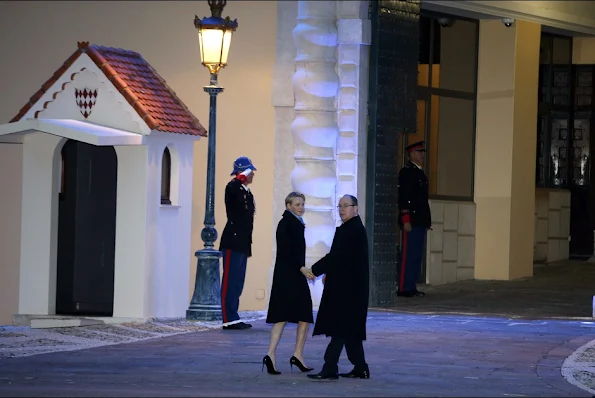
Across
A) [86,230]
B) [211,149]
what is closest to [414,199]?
[211,149]

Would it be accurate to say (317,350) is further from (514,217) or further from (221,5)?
(514,217)

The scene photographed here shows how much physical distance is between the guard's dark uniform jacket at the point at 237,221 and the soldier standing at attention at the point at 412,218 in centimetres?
408

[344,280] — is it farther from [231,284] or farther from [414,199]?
[414,199]

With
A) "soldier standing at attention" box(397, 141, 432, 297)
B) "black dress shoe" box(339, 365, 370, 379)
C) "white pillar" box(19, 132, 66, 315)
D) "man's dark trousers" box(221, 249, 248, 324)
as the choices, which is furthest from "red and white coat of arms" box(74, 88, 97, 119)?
"black dress shoe" box(339, 365, 370, 379)

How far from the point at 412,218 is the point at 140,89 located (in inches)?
185

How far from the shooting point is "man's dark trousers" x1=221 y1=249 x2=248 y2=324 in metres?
15.2

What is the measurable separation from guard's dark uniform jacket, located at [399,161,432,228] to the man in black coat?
758 cm

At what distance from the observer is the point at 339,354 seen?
11.2 meters

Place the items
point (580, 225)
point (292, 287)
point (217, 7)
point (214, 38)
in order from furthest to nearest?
point (580, 225) → point (217, 7) → point (214, 38) → point (292, 287)

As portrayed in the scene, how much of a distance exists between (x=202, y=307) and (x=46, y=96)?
327 cm

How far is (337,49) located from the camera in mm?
17922

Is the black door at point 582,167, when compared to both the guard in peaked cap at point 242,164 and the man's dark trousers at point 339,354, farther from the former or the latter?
the man's dark trousers at point 339,354

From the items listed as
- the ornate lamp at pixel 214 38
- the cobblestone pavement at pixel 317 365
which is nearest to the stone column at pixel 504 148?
the cobblestone pavement at pixel 317 365

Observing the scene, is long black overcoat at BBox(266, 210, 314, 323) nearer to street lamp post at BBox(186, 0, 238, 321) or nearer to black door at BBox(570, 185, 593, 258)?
street lamp post at BBox(186, 0, 238, 321)
